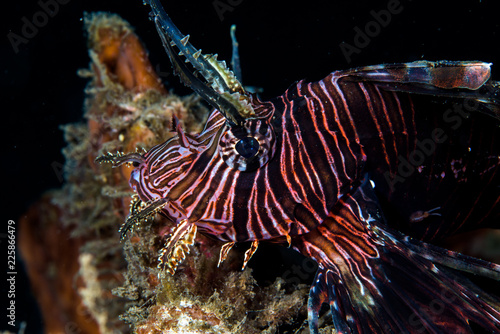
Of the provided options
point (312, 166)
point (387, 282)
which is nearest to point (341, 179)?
point (312, 166)

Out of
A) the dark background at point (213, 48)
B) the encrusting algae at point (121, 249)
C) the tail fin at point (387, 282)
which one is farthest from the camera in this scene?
the dark background at point (213, 48)

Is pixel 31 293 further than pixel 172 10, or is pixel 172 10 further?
pixel 172 10

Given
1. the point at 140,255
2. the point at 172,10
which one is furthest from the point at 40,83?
the point at 140,255

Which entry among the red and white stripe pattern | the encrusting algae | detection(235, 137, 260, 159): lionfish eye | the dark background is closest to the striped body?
the red and white stripe pattern

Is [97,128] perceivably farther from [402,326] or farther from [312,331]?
[402,326]

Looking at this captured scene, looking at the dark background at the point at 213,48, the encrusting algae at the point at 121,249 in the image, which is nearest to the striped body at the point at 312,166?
the encrusting algae at the point at 121,249

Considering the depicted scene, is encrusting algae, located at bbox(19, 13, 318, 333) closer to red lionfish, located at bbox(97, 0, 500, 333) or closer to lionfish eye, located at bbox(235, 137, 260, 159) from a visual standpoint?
red lionfish, located at bbox(97, 0, 500, 333)

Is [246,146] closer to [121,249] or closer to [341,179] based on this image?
[341,179]

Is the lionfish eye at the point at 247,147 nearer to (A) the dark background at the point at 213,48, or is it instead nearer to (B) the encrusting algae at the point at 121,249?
(B) the encrusting algae at the point at 121,249
